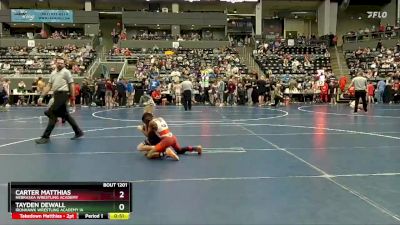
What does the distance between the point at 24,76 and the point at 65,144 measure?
76.5 feet

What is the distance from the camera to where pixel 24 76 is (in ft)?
98.1

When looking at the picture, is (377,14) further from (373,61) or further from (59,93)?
(59,93)

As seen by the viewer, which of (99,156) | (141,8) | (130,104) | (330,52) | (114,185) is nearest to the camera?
(114,185)

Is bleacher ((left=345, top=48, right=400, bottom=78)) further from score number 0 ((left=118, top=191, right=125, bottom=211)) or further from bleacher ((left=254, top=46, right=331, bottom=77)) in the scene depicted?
score number 0 ((left=118, top=191, right=125, bottom=211))

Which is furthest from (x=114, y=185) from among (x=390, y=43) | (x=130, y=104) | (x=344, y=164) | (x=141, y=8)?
(x=141, y=8)

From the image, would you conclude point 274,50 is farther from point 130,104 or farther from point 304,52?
point 130,104

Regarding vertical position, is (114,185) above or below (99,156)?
above

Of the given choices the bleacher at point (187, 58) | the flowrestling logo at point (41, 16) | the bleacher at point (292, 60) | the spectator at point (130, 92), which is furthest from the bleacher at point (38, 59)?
the bleacher at point (292, 60)

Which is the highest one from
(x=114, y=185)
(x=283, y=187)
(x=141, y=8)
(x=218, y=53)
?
(x=141, y=8)

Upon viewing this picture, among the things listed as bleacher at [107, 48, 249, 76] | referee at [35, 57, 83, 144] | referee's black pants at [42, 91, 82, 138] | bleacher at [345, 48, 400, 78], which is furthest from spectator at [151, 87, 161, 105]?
referee's black pants at [42, 91, 82, 138]

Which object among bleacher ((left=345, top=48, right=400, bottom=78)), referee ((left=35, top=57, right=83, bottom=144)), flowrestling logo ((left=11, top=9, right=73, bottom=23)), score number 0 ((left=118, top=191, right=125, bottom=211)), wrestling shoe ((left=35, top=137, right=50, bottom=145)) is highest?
flowrestling logo ((left=11, top=9, right=73, bottom=23))
